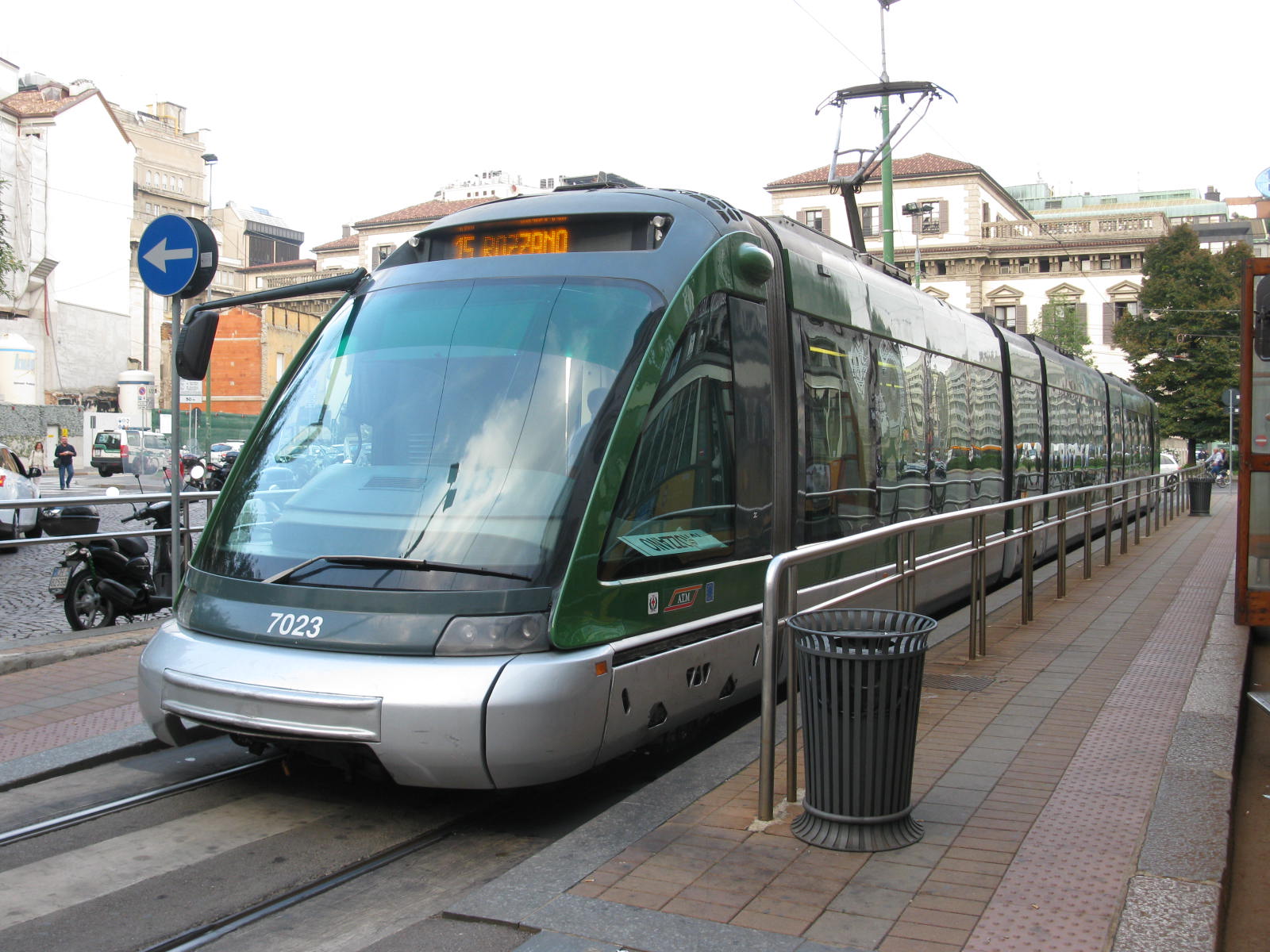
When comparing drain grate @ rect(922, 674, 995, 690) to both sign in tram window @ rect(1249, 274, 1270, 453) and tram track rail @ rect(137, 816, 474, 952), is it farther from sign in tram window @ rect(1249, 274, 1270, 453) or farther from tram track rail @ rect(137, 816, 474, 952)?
sign in tram window @ rect(1249, 274, 1270, 453)

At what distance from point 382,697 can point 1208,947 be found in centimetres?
289

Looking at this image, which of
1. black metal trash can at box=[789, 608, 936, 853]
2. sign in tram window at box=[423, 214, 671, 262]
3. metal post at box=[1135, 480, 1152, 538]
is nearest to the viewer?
black metal trash can at box=[789, 608, 936, 853]

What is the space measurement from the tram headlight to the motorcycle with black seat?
215 inches

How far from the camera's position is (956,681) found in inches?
290

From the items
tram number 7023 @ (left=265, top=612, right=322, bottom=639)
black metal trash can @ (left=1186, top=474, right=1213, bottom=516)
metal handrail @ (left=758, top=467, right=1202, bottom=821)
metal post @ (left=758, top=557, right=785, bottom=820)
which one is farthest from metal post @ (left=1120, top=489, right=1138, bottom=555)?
tram number 7023 @ (left=265, top=612, right=322, bottom=639)

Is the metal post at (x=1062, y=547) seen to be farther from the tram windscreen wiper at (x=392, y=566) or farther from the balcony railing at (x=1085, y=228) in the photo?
the balcony railing at (x=1085, y=228)

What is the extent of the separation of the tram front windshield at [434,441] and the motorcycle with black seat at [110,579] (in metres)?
4.20

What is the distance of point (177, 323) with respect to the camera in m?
7.96

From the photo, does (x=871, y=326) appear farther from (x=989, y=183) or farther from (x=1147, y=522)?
(x=989, y=183)

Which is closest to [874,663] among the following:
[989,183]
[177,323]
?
[177,323]

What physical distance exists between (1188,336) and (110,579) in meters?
46.4

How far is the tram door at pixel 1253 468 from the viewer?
30.0 ft

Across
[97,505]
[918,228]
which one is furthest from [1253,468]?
[918,228]

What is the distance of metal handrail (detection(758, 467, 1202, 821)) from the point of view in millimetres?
4684
